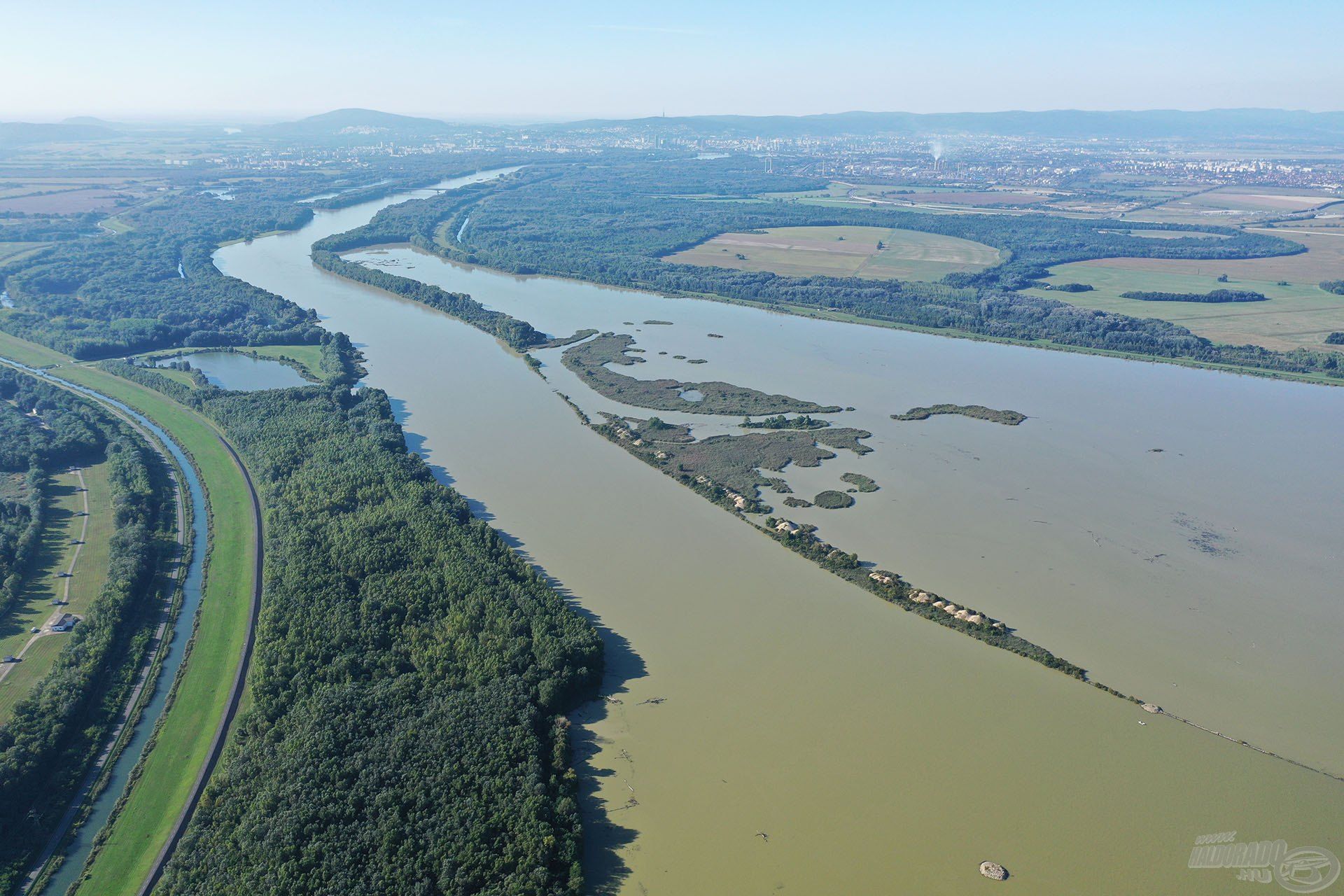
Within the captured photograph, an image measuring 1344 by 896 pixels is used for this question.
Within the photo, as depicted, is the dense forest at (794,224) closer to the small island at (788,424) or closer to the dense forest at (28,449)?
the small island at (788,424)

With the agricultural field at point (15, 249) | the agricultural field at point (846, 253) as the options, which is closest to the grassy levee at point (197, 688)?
→ the agricultural field at point (846, 253)

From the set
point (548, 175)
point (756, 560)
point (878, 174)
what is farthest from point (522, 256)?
point (878, 174)

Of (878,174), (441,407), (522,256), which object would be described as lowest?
(441,407)

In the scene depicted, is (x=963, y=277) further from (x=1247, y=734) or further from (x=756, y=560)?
(x=1247, y=734)

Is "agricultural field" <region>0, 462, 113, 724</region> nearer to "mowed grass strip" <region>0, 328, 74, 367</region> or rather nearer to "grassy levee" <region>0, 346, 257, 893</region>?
"grassy levee" <region>0, 346, 257, 893</region>

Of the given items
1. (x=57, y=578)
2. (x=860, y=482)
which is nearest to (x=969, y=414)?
(x=860, y=482)

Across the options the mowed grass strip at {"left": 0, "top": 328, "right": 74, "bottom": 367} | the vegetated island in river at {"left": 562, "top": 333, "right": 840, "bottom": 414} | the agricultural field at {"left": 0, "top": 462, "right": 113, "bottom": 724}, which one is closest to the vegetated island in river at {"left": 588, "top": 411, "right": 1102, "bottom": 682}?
the vegetated island in river at {"left": 562, "top": 333, "right": 840, "bottom": 414}

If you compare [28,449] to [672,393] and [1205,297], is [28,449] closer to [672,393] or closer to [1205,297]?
[672,393]
